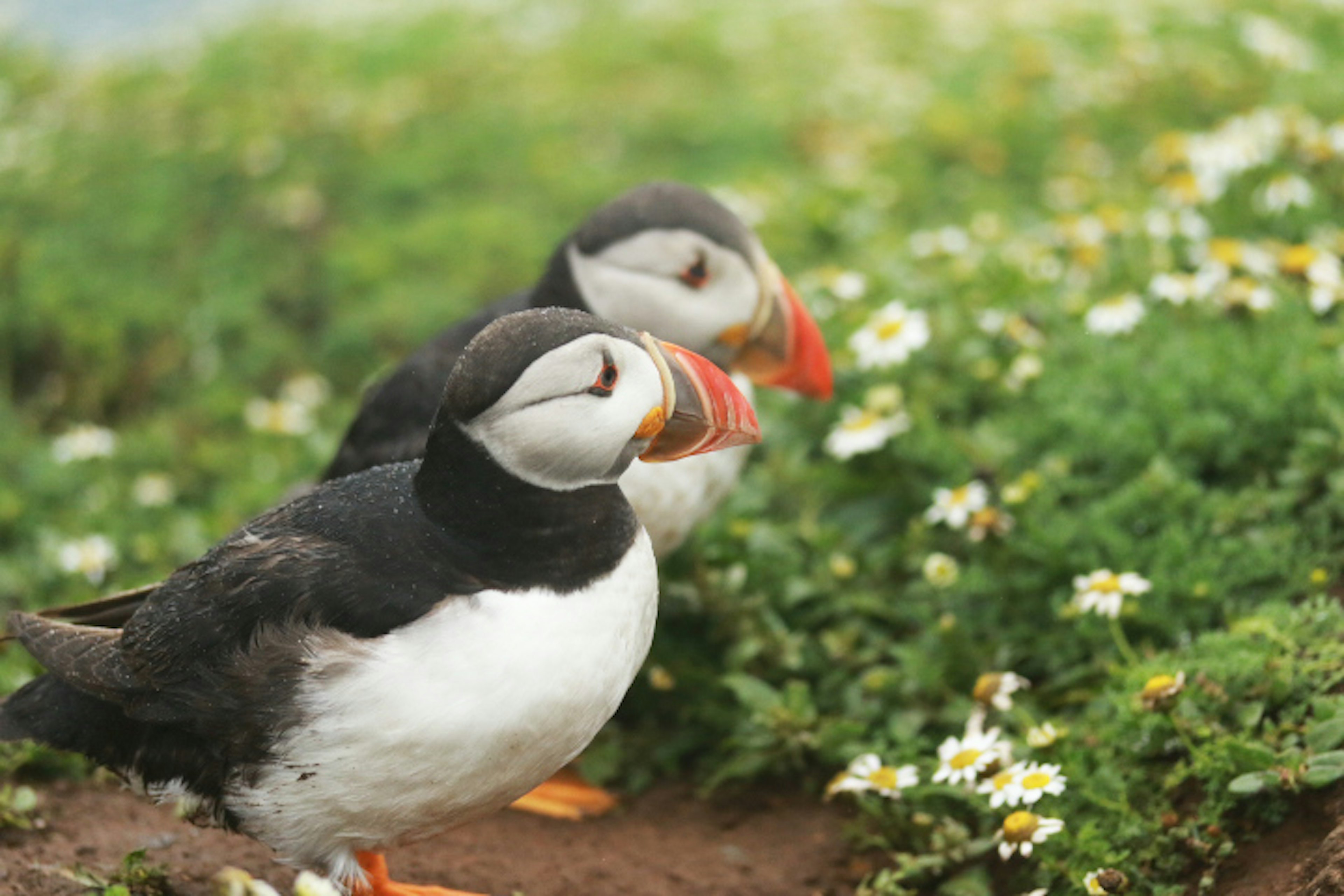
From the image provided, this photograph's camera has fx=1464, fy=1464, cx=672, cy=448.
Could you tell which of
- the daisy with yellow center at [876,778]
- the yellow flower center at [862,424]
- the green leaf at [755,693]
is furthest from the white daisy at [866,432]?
the daisy with yellow center at [876,778]

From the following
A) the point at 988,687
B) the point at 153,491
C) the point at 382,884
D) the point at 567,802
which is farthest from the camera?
the point at 153,491

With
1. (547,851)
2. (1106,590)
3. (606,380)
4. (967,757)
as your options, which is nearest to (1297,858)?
(967,757)

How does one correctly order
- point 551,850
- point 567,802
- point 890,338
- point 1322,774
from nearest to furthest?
1. point 1322,774
2. point 551,850
3. point 567,802
4. point 890,338

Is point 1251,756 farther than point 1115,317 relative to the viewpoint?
No

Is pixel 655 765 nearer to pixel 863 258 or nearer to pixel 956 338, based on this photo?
pixel 956 338

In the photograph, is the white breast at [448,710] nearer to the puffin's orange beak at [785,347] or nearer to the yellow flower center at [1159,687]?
the yellow flower center at [1159,687]

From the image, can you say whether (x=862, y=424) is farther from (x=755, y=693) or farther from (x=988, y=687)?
(x=988, y=687)

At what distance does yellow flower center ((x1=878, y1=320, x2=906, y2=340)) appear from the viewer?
4.37 metres

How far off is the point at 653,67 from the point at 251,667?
6.49 m

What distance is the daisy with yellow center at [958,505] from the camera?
12.5 ft

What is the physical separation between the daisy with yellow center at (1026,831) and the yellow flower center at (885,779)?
0.36 meters

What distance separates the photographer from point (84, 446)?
5477 millimetres

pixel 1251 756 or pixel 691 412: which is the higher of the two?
pixel 691 412

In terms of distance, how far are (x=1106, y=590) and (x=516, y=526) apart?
57.5 inches
